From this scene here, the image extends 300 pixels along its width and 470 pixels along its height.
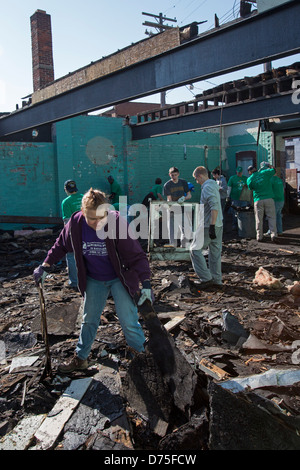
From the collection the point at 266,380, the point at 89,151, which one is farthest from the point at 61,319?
the point at 89,151

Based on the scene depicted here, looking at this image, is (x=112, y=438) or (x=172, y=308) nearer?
(x=112, y=438)

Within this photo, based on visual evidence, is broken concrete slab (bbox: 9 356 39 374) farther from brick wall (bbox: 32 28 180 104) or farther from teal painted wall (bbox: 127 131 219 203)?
teal painted wall (bbox: 127 131 219 203)

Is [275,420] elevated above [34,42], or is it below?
below

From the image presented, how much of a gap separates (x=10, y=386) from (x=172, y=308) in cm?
289

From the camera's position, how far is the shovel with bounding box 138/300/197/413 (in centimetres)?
316

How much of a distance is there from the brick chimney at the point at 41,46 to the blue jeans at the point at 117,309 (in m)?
13.6

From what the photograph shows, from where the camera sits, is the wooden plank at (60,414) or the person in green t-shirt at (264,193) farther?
the person in green t-shirt at (264,193)

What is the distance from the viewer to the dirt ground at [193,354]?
2.73 m

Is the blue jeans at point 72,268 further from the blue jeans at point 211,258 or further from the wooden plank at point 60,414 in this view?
the wooden plank at point 60,414

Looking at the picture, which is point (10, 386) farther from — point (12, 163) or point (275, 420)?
point (12, 163)

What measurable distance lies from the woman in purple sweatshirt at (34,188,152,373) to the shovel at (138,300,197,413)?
214mm

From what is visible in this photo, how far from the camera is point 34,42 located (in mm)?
15188

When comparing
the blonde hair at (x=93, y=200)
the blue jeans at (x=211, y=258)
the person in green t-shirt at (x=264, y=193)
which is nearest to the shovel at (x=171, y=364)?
the blonde hair at (x=93, y=200)

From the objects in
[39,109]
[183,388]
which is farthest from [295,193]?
[183,388]
